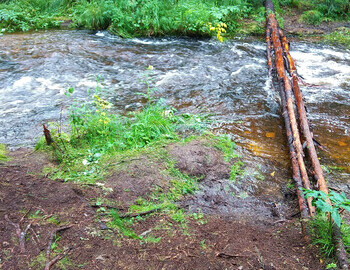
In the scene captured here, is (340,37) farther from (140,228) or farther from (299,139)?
(140,228)

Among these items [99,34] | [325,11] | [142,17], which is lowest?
[99,34]

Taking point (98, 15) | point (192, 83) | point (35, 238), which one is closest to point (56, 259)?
point (35, 238)

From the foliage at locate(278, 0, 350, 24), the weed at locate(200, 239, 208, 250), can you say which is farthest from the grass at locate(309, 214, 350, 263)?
the foliage at locate(278, 0, 350, 24)

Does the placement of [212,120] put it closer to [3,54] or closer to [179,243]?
[179,243]

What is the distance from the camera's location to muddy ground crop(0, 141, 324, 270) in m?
2.48

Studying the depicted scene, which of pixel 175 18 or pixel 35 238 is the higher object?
pixel 175 18

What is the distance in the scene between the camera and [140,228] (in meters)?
2.94

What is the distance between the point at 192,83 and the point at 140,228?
469cm

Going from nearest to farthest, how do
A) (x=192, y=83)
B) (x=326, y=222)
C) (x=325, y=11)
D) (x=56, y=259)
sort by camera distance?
(x=56, y=259) < (x=326, y=222) < (x=192, y=83) < (x=325, y=11)

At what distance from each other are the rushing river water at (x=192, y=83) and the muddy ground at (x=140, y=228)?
0.75 m

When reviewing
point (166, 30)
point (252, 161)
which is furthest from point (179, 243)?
point (166, 30)

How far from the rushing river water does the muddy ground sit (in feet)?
2.47

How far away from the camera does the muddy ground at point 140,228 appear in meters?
2.48

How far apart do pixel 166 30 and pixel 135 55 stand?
2.07 meters
